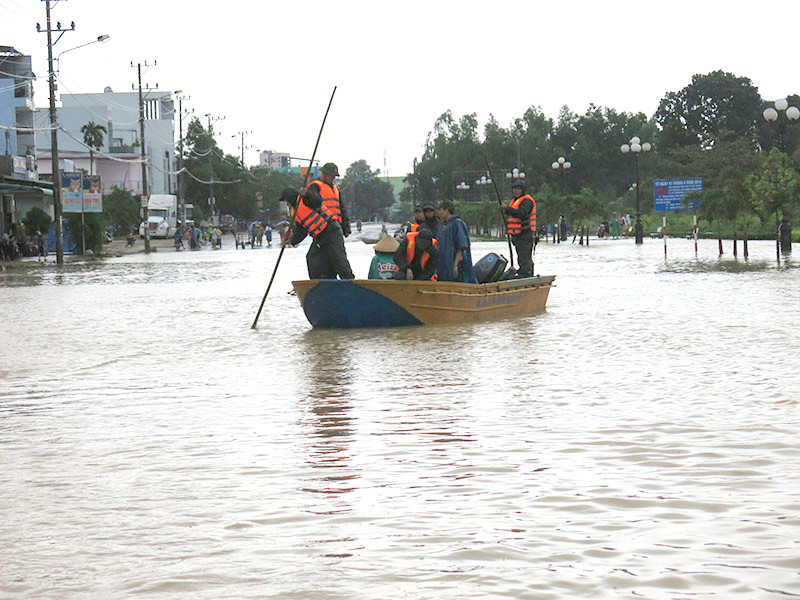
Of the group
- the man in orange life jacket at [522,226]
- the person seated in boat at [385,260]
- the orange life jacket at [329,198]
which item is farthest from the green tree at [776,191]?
the orange life jacket at [329,198]

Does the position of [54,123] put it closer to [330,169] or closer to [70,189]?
[70,189]

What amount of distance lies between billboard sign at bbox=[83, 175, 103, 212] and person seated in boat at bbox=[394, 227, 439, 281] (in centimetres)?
3652

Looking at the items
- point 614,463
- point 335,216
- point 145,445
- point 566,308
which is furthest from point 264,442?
point 566,308

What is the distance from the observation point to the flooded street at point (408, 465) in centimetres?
433

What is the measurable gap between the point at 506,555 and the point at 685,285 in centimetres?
1736

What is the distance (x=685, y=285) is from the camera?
21.2 meters

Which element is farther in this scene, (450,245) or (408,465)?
(450,245)

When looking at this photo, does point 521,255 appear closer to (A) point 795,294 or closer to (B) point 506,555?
(A) point 795,294

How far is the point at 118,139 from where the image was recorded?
115 metres

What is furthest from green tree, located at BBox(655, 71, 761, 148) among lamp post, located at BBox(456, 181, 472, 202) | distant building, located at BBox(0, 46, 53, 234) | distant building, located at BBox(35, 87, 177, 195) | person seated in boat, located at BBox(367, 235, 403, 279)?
person seated in boat, located at BBox(367, 235, 403, 279)

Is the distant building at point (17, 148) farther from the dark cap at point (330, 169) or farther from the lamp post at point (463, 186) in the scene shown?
the lamp post at point (463, 186)

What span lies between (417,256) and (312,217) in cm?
135

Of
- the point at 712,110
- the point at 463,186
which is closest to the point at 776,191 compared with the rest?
the point at 463,186

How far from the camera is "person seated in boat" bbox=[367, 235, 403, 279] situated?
1552 cm
